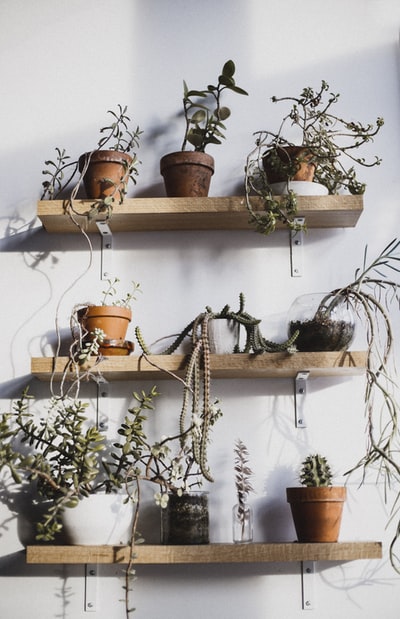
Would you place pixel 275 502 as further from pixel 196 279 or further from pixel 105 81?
pixel 105 81

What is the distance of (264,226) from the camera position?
200cm

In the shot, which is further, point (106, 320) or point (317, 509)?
point (106, 320)

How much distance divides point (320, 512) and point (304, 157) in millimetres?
942

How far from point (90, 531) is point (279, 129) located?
4.11ft

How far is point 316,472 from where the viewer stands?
1931 mm

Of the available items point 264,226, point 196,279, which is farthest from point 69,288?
point 264,226

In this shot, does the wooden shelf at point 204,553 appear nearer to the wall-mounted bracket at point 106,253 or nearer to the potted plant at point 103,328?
the potted plant at point 103,328

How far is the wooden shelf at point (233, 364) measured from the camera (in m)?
1.92

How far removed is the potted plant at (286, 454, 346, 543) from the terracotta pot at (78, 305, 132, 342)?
0.61 m

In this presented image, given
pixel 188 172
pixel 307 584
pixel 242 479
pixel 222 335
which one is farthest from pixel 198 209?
pixel 307 584

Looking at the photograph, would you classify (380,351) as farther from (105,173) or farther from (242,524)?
(105,173)

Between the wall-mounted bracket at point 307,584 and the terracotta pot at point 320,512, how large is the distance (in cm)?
14

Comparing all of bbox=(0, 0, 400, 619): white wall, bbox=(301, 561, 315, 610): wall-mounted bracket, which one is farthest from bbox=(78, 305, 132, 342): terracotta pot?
bbox=(301, 561, 315, 610): wall-mounted bracket

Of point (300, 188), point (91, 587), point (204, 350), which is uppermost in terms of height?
point (300, 188)
